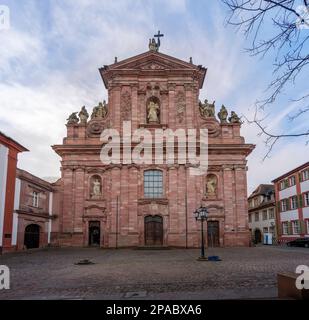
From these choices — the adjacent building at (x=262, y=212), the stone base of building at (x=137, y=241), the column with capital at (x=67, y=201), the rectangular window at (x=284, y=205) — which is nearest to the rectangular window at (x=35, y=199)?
the column with capital at (x=67, y=201)

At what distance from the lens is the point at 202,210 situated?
22.3 metres

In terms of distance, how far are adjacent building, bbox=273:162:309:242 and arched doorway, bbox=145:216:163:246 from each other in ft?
60.7

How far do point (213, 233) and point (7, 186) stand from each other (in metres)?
19.0

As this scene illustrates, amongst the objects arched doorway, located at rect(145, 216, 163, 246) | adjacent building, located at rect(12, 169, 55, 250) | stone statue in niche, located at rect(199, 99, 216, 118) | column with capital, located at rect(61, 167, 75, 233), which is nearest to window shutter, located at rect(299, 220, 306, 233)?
stone statue in niche, located at rect(199, 99, 216, 118)

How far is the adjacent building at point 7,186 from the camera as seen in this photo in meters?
25.7

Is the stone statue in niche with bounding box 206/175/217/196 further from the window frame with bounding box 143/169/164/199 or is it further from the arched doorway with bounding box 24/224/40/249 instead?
the arched doorway with bounding box 24/224/40/249

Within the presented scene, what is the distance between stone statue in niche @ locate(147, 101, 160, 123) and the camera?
37.1 m

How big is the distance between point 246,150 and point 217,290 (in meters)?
27.2

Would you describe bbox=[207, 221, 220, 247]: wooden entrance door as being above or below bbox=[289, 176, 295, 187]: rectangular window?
below

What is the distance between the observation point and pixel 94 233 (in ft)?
116

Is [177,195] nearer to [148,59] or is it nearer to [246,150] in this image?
[246,150]

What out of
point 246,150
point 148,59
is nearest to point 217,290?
A: point 246,150

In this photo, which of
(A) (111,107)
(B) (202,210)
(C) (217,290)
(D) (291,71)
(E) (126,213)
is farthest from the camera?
(A) (111,107)

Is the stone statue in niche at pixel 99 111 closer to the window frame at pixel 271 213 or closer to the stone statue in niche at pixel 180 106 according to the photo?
the stone statue in niche at pixel 180 106
